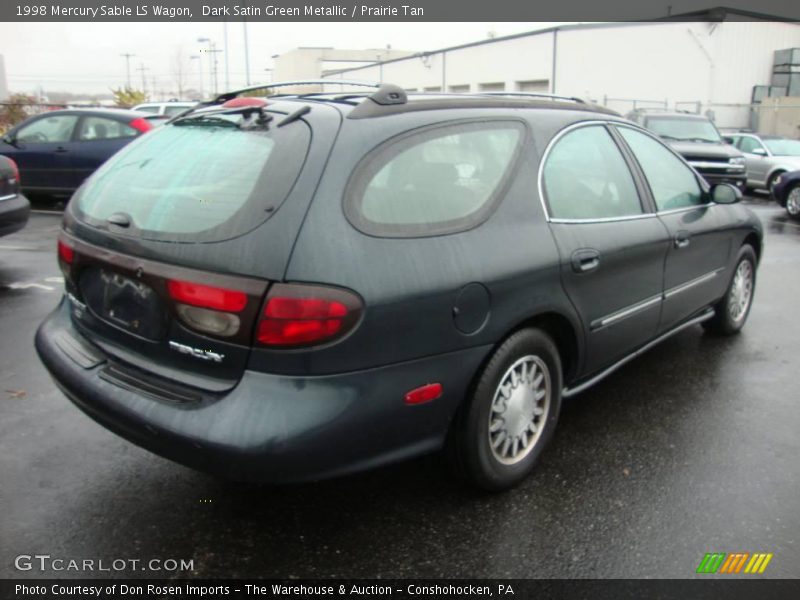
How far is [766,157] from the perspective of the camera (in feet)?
51.1

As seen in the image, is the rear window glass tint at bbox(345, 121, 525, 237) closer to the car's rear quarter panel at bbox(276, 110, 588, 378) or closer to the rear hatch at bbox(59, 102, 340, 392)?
the car's rear quarter panel at bbox(276, 110, 588, 378)

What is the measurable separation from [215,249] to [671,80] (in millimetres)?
29034

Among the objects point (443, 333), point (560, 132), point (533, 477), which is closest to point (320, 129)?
point (443, 333)

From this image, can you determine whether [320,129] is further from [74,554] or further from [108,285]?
[74,554]

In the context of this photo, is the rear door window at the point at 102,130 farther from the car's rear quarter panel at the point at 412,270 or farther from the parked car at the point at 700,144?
the parked car at the point at 700,144

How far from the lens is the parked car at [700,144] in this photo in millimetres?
13734

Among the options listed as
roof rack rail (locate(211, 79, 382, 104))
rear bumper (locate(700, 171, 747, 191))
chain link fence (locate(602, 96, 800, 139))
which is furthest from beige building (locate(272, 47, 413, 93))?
roof rack rail (locate(211, 79, 382, 104))

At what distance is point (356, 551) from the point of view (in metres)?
2.55

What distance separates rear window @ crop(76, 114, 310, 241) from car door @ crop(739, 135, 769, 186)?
1554 cm

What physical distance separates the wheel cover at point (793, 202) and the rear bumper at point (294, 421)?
1125 centimetres

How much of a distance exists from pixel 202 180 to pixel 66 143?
946 cm

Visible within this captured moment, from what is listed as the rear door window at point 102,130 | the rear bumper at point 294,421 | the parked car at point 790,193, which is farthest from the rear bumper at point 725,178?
the rear bumper at point 294,421

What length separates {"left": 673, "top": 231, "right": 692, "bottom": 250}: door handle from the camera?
3.85m

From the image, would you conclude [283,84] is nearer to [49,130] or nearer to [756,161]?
[49,130]
